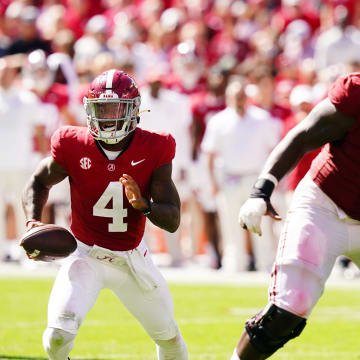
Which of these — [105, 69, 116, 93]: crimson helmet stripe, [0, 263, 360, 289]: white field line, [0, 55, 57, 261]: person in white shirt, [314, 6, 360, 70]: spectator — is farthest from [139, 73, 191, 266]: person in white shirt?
[105, 69, 116, 93]: crimson helmet stripe

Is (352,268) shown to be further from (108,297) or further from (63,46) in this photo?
(63,46)

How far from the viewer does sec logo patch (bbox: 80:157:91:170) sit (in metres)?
4.86

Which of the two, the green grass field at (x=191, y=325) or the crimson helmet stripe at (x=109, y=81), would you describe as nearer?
the crimson helmet stripe at (x=109, y=81)

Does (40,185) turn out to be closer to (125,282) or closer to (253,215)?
(125,282)

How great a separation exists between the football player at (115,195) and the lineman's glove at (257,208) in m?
Result: 0.53

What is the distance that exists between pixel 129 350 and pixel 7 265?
4.83m

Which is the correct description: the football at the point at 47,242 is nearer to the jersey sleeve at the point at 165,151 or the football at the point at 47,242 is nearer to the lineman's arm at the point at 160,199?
the lineman's arm at the point at 160,199

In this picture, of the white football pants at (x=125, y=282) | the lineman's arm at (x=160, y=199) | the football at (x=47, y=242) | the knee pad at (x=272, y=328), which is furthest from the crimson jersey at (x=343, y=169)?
the football at (x=47, y=242)

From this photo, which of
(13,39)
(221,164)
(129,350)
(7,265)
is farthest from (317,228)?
(13,39)

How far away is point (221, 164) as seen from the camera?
10.3m

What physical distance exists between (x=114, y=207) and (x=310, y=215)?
994 mm

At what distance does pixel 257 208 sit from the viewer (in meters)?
4.23

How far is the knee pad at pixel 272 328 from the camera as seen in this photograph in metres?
4.26

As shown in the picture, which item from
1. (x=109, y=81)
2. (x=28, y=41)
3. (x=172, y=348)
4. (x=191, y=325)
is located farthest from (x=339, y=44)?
(x=172, y=348)
